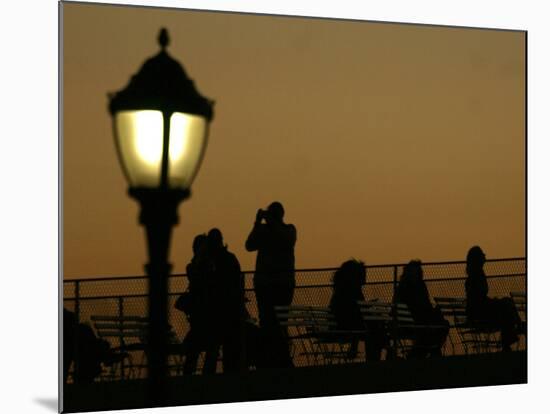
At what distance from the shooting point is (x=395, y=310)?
1234 cm

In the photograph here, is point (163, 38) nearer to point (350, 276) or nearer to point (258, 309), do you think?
point (258, 309)

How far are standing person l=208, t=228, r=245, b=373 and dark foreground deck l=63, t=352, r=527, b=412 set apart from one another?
150 mm

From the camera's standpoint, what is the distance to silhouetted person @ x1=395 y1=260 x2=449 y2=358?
486 inches

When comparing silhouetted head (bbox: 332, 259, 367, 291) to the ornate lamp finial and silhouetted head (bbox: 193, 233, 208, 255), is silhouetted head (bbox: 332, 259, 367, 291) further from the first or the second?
the ornate lamp finial

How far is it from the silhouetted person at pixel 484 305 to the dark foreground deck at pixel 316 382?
0.19 meters

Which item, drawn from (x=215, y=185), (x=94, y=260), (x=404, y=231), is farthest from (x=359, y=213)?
(x=94, y=260)

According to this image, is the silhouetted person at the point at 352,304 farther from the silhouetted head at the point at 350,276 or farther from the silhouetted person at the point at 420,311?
the silhouetted person at the point at 420,311

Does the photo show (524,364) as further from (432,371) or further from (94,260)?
(94,260)

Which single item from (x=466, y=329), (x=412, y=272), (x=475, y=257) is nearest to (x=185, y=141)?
(x=412, y=272)

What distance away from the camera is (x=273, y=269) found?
38.9ft

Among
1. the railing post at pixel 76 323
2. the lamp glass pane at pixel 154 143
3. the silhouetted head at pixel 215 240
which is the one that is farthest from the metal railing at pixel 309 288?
the lamp glass pane at pixel 154 143

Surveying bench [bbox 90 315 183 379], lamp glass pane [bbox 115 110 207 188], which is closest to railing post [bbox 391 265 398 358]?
bench [bbox 90 315 183 379]

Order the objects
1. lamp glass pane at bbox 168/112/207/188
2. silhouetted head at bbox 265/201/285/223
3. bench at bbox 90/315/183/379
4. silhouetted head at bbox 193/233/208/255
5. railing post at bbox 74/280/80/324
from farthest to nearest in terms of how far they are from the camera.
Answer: silhouetted head at bbox 265/201/285/223 < silhouetted head at bbox 193/233/208/255 < bench at bbox 90/315/183/379 < railing post at bbox 74/280/80/324 < lamp glass pane at bbox 168/112/207/188

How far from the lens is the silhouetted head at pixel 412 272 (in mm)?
12330
